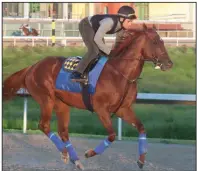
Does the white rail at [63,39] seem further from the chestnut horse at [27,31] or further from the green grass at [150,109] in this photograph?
the chestnut horse at [27,31]

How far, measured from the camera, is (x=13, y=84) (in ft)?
27.6

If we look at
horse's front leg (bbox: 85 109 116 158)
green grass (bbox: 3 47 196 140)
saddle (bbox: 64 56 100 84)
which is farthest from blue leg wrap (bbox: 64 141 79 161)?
green grass (bbox: 3 47 196 140)

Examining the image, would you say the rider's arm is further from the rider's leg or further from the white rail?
the white rail

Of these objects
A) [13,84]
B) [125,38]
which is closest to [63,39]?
[13,84]

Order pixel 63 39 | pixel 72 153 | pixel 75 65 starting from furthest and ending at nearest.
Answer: pixel 63 39 → pixel 75 65 → pixel 72 153

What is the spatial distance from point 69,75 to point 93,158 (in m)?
1.13

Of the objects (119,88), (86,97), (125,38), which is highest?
(125,38)

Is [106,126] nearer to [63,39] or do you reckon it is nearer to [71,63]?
[71,63]

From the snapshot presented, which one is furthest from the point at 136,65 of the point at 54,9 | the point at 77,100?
the point at 54,9

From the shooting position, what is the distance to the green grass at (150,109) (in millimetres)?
11133

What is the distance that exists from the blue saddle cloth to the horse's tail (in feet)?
2.50

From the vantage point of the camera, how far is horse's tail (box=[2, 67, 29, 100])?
27.3ft

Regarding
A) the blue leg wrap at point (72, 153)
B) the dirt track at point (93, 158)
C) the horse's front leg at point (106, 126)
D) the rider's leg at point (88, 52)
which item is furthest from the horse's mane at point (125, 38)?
the dirt track at point (93, 158)

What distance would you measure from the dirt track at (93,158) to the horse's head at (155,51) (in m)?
1.19
